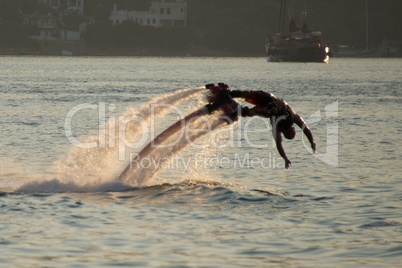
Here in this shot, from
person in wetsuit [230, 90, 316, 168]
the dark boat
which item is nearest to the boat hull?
the dark boat

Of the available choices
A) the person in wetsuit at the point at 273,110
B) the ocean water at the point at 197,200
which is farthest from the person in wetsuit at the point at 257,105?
the ocean water at the point at 197,200

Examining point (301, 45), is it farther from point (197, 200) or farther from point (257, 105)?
point (197, 200)

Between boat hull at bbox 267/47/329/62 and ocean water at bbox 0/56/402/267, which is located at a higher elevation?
boat hull at bbox 267/47/329/62

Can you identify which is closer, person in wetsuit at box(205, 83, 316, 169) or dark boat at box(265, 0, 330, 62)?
person in wetsuit at box(205, 83, 316, 169)

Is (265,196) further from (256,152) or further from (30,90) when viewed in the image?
(30,90)

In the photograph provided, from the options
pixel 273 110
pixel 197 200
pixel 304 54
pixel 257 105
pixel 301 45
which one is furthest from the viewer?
pixel 304 54

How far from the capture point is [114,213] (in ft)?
75.9

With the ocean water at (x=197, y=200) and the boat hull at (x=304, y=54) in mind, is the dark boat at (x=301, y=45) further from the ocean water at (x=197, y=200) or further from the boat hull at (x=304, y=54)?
the ocean water at (x=197, y=200)

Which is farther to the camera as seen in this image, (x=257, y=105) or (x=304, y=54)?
(x=304, y=54)

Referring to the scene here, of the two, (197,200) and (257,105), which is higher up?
(257,105)

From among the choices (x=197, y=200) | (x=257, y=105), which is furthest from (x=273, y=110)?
(x=197, y=200)

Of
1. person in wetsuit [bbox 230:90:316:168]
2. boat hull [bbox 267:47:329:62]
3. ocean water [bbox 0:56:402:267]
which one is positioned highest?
boat hull [bbox 267:47:329:62]

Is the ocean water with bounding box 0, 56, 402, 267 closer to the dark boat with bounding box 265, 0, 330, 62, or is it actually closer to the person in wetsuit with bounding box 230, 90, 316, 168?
the person in wetsuit with bounding box 230, 90, 316, 168

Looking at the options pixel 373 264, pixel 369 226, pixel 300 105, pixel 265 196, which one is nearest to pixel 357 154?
pixel 265 196
